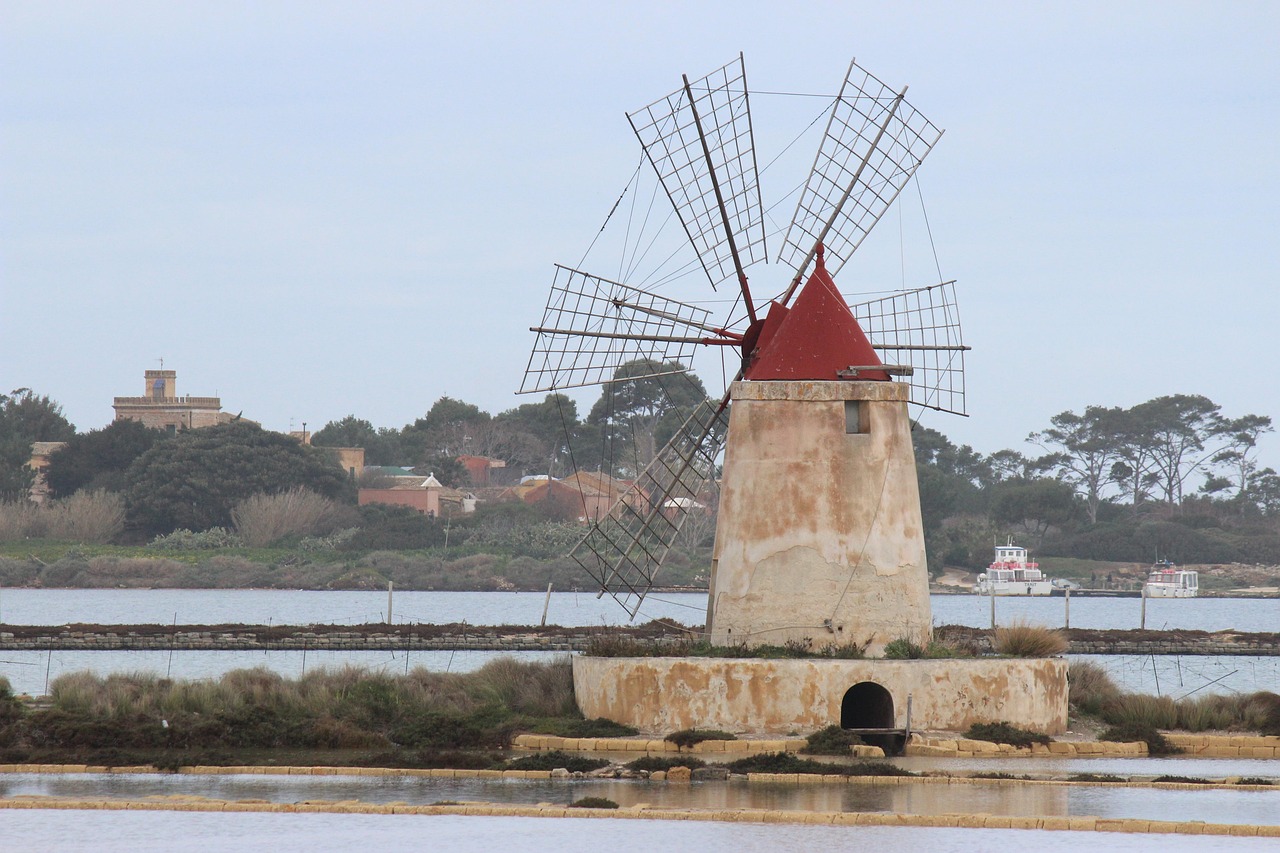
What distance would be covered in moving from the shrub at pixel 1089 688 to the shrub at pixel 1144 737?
2.50 ft

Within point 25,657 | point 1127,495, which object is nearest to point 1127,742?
point 25,657

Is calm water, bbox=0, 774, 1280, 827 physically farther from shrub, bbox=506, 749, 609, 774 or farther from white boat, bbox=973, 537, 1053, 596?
white boat, bbox=973, 537, 1053, 596

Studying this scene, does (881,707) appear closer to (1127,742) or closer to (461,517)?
(1127,742)

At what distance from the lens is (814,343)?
1691 centimetres

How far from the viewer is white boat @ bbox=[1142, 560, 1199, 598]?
226 ft

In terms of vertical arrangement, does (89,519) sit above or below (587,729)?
above

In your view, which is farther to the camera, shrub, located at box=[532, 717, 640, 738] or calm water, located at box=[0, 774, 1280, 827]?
shrub, located at box=[532, 717, 640, 738]

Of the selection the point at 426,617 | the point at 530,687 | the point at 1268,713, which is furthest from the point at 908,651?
the point at 426,617

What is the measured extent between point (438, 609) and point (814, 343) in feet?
129

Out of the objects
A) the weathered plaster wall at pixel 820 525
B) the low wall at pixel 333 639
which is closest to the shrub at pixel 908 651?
the weathered plaster wall at pixel 820 525

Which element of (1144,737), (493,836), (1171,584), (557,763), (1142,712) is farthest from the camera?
(1171,584)

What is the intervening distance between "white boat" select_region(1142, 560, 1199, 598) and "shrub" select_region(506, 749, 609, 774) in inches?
2244

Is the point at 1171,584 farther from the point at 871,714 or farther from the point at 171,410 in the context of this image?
the point at 871,714

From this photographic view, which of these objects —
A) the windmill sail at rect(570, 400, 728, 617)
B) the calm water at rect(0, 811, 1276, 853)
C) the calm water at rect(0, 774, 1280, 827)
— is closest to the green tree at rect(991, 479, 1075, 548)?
the windmill sail at rect(570, 400, 728, 617)
